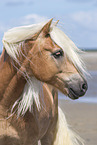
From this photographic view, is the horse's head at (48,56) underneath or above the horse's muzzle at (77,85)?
above

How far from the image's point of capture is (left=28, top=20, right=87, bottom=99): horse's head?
2.82 meters

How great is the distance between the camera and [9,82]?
300 centimetres

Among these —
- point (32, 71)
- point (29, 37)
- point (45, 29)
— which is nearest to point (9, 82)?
point (32, 71)

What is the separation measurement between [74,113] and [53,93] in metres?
5.16

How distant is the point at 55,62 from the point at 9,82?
51 centimetres

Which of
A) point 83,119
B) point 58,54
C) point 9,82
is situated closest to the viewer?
point 58,54

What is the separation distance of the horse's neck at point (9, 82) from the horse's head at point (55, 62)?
0.20 meters

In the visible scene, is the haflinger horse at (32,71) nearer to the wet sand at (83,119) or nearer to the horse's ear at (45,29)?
the horse's ear at (45,29)

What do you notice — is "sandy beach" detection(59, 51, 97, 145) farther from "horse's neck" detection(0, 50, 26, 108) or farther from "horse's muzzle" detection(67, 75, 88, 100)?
"horse's muzzle" detection(67, 75, 88, 100)

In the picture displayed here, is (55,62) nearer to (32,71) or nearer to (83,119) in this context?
(32,71)

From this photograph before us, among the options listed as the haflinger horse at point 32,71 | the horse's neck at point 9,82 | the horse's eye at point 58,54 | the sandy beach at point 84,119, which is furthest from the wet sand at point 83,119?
the horse's eye at point 58,54

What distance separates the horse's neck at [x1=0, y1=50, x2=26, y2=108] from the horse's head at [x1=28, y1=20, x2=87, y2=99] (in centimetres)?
20

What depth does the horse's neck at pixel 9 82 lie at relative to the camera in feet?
9.75

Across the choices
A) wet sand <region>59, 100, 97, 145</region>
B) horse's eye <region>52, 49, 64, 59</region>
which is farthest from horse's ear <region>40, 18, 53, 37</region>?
wet sand <region>59, 100, 97, 145</region>
